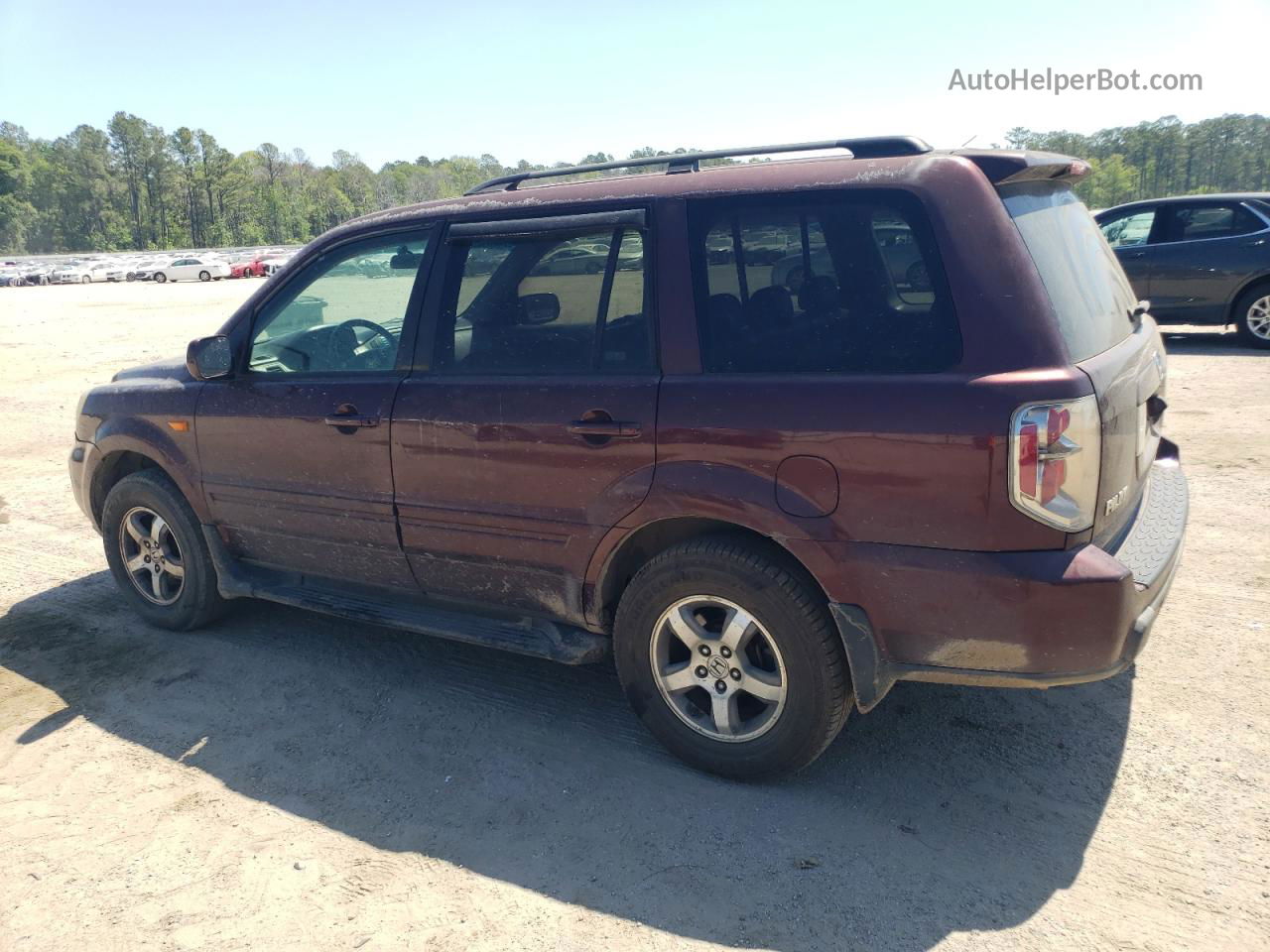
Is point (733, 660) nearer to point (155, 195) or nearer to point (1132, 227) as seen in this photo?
point (1132, 227)

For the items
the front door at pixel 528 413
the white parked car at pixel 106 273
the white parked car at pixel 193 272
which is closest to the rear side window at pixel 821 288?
the front door at pixel 528 413

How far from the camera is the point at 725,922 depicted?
8.85 ft

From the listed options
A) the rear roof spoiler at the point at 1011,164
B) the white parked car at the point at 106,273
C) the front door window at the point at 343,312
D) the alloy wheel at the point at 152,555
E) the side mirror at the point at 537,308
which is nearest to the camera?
the rear roof spoiler at the point at 1011,164

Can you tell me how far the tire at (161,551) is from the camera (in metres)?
4.70

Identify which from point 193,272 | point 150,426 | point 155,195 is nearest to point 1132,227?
point 150,426

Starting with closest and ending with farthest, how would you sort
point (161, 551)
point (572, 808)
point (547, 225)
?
point (572, 808)
point (547, 225)
point (161, 551)

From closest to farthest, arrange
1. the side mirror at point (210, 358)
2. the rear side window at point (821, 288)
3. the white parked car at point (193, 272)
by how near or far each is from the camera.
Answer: the rear side window at point (821, 288) < the side mirror at point (210, 358) < the white parked car at point (193, 272)

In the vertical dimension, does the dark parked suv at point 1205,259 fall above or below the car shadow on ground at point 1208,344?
above

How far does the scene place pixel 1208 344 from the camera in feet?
39.3

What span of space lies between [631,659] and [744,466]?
0.86 m

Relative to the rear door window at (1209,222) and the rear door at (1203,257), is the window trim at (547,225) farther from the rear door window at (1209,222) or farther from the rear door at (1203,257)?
the rear door window at (1209,222)

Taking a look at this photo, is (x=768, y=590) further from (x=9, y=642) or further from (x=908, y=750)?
(x=9, y=642)

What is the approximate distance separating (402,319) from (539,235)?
72cm

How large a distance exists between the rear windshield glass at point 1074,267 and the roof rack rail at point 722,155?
1.39ft
